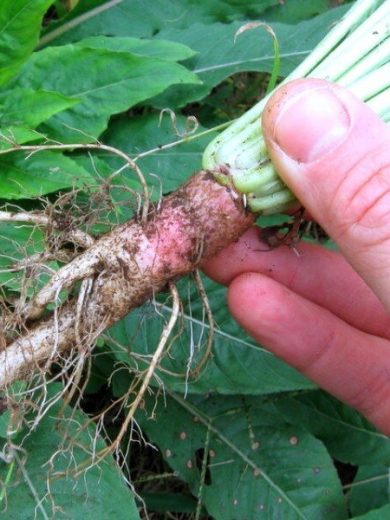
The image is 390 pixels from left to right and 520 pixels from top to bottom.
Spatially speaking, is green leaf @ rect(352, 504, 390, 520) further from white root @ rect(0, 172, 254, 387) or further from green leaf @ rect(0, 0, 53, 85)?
green leaf @ rect(0, 0, 53, 85)

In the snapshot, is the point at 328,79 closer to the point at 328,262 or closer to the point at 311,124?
the point at 311,124

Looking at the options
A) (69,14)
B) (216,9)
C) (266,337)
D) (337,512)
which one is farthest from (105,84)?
(337,512)

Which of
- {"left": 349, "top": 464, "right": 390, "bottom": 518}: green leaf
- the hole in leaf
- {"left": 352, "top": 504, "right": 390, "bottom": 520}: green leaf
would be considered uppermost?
A: {"left": 352, "top": 504, "right": 390, "bottom": 520}: green leaf

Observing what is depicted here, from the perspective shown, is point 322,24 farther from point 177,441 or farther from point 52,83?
point 177,441

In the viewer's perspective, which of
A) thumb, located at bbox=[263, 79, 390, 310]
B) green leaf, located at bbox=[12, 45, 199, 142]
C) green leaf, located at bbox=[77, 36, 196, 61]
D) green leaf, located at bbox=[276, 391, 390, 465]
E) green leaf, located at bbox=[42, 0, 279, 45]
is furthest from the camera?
green leaf, located at bbox=[42, 0, 279, 45]

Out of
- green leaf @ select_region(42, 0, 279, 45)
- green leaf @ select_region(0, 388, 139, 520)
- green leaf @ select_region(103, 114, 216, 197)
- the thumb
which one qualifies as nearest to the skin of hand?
the thumb

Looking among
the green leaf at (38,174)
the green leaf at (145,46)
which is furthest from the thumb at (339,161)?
the green leaf at (145,46)
